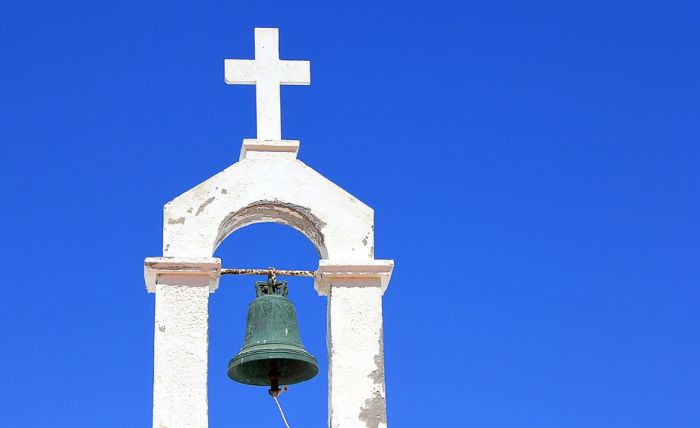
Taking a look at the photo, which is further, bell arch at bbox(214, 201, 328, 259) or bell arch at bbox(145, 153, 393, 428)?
bell arch at bbox(214, 201, 328, 259)

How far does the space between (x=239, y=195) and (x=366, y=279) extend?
2.69ft

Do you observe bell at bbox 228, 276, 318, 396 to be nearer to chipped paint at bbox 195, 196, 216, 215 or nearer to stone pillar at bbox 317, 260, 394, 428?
stone pillar at bbox 317, 260, 394, 428

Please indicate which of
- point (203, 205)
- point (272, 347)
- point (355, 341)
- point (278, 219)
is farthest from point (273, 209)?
point (355, 341)

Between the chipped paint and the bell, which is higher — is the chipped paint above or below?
above

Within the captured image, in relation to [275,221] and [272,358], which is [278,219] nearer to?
[275,221]

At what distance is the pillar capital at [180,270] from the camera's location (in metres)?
8.10

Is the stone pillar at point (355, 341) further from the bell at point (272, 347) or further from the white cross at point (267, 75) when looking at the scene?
the white cross at point (267, 75)

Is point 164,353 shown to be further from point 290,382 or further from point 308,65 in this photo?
point 308,65

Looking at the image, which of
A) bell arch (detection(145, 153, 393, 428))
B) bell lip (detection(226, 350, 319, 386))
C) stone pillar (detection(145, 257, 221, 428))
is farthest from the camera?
bell lip (detection(226, 350, 319, 386))

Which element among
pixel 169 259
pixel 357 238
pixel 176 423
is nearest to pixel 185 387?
pixel 176 423

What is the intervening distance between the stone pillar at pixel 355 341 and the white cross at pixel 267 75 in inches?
36.2

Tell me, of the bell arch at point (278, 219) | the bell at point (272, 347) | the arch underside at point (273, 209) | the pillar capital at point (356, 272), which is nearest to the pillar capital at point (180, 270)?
the arch underside at point (273, 209)

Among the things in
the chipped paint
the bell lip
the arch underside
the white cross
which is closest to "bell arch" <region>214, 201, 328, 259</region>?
the arch underside

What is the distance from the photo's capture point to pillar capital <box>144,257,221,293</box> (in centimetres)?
810
